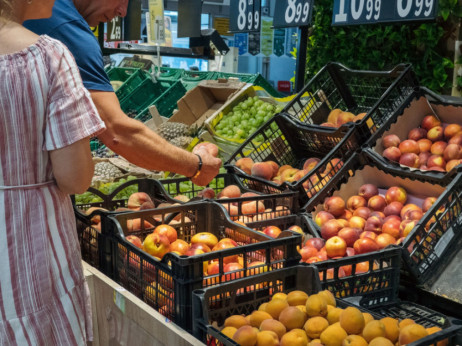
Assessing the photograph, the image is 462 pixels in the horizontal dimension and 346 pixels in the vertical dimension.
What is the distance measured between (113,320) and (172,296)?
44 cm

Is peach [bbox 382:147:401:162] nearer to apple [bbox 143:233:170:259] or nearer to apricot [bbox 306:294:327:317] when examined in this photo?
apple [bbox 143:233:170:259]

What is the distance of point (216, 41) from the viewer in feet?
27.5

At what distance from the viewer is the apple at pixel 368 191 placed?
308cm

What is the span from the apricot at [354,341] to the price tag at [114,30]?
4927 mm

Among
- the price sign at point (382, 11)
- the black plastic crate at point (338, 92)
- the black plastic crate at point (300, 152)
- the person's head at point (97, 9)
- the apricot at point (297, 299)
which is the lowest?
the apricot at point (297, 299)

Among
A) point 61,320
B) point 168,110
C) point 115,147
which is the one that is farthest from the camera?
point 168,110

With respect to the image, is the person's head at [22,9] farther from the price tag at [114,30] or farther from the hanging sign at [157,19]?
the hanging sign at [157,19]

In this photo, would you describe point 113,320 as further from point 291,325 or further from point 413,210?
point 413,210

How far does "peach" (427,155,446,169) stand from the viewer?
3082 millimetres

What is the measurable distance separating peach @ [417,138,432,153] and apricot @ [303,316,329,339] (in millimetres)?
1826

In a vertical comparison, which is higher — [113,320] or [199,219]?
[199,219]

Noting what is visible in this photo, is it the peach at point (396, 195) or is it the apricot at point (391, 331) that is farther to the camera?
the peach at point (396, 195)

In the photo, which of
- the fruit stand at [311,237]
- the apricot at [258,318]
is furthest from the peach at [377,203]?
the apricot at [258,318]

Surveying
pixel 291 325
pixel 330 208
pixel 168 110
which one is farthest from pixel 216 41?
pixel 291 325
